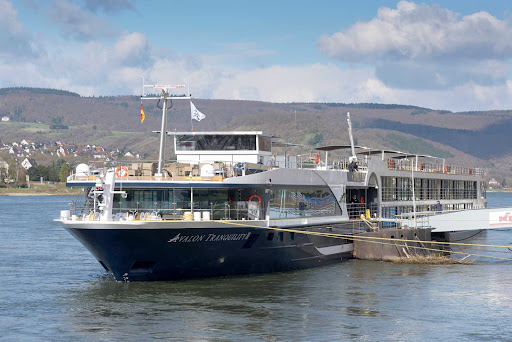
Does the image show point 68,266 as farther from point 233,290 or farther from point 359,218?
point 359,218

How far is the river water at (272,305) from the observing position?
22.9m

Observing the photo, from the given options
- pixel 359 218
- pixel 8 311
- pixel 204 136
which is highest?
pixel 204 136

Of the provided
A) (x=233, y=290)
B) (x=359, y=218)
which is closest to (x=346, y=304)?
(x=233, y=290)

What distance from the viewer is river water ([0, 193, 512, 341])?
75.3ft

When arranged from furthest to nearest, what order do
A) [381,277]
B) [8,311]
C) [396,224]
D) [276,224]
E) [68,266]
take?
1. [396,224]
2. [68,266]
3. [381,277]
4. [276,224]
5. [8,311]

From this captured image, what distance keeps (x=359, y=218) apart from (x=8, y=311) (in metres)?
20.4

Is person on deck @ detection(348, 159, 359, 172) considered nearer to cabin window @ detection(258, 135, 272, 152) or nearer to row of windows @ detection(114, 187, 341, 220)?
cabin window @ detection(258, 135, 272, 152)

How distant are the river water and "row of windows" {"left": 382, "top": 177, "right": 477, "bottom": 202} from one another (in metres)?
8.73

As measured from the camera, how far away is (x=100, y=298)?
27.8m

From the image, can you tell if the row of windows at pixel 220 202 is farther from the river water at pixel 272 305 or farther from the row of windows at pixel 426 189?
the row of windows at pixel 426 189

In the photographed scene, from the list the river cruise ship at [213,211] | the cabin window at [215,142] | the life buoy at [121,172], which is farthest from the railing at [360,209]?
the life buoy at [121,172]

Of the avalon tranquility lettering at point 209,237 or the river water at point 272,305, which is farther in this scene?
the avalon tranquility lettering at point 209,237

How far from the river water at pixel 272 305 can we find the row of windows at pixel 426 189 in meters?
8.73

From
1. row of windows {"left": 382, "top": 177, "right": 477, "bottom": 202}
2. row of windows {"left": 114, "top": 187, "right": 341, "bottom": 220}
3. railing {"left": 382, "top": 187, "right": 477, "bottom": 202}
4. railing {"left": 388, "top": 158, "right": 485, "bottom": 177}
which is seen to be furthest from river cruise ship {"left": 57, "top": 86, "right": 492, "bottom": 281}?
railing {"left": 388, "top": 158, "right": 485, "bottom": 177}
